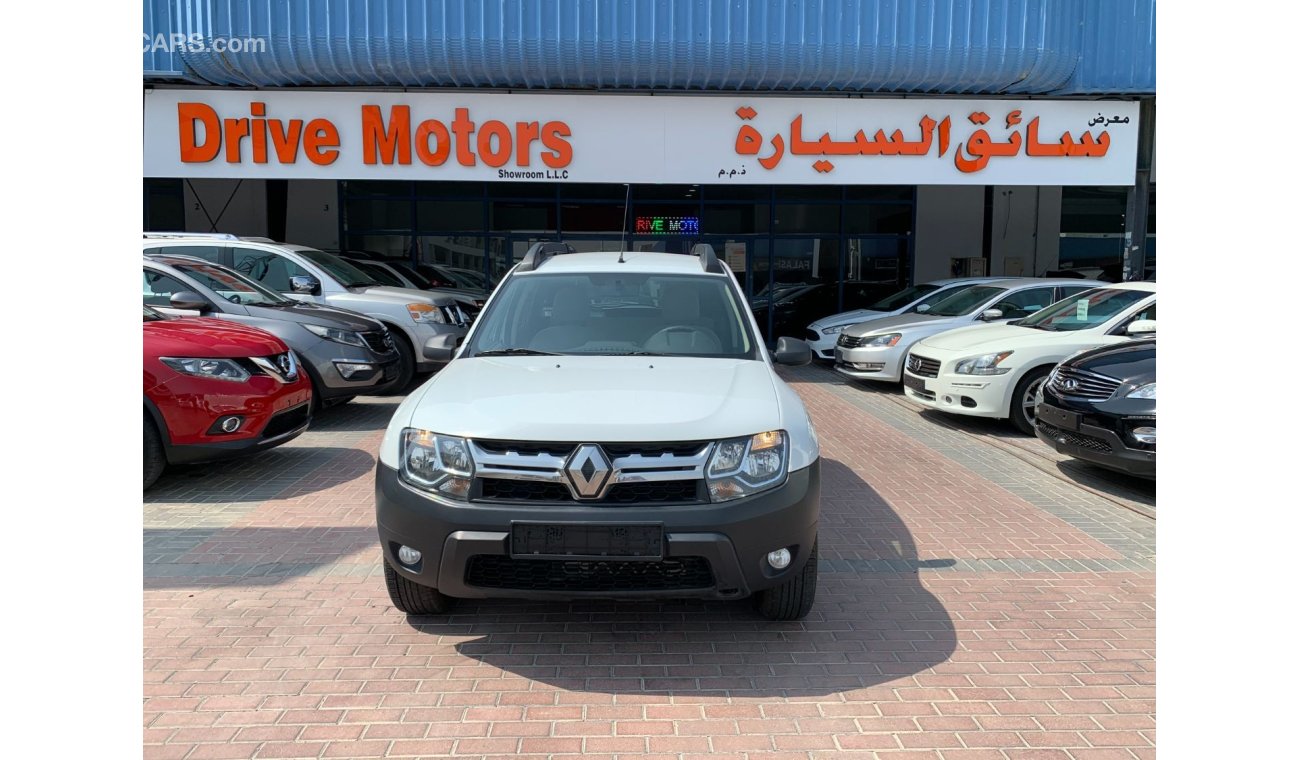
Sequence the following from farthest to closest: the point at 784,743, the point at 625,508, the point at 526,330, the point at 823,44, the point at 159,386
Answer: the point at 823,44 < the point at 159,386 < the point at 526,330 < the point at 625,508 < the point at 784,743

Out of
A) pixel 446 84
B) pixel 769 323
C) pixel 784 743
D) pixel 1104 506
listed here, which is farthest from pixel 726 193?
pixel 784 743

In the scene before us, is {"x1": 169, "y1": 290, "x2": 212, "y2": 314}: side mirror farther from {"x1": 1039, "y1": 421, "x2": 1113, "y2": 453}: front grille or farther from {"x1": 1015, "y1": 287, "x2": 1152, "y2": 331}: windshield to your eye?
{"x1": 1015, "y1": 287, "x2": 1152, "y2": 331}: windshield

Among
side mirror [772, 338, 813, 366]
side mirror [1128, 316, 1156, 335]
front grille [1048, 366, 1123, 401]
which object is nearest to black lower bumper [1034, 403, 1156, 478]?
front grille [1048, 366, 1123, 401]

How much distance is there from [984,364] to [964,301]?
3679mm

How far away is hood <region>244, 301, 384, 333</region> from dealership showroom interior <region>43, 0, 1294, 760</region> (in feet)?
0.26

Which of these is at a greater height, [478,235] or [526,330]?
[478,235]

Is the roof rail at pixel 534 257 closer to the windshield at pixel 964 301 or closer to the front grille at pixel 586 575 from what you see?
the front grille at pixel 586 575

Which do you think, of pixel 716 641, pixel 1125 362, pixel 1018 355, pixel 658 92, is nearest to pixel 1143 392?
pixel 1125 362

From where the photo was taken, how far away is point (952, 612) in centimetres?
429

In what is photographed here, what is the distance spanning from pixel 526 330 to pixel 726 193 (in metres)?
12.7

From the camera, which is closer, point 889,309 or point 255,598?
point 255,598

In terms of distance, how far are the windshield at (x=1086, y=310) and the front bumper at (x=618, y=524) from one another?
6725mm

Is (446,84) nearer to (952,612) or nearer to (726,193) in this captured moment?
(726,193)

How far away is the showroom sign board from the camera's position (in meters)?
12.5
